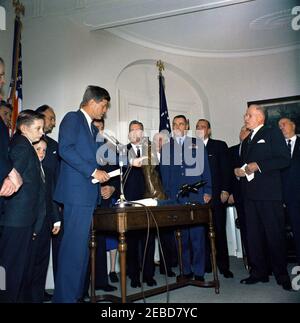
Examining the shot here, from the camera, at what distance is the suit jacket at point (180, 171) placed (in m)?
3.71

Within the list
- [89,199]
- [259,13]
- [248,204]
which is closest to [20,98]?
[89,199]

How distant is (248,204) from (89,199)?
66.7 inches

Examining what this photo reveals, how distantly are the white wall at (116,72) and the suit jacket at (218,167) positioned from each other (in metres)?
1.59

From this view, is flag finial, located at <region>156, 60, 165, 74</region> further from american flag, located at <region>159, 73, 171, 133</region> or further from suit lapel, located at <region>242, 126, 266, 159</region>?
suit lapel, located at <region>242, 126, 266, 159</region>

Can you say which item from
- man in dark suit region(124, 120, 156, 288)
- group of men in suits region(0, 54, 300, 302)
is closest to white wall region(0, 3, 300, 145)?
group of men in suits region(0, 54, 300, 302)

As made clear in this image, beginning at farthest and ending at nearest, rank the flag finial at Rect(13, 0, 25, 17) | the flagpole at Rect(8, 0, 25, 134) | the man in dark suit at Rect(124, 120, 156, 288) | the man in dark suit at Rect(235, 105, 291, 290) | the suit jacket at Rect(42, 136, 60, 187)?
the flag finial at Rect(13, 0, 25, 17) < the flagpole at Rect(8, 0, 25, 134) < the man in dark suit at Rect(124, 120, 156, 288) < the man in dark suit at Rect(235, 105, 291, 290) < the suit jacket at Rect(42, 136, 60, 187)

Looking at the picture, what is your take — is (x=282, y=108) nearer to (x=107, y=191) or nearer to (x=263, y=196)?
(x=263, y=196)

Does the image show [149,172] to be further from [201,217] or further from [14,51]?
[14,51]

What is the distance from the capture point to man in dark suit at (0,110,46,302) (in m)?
2.30

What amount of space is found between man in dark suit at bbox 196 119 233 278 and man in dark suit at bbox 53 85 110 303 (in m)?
1.93

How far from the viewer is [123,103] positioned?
18.1 feet

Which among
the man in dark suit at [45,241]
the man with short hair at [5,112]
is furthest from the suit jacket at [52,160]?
the man with short hair at [5,112]

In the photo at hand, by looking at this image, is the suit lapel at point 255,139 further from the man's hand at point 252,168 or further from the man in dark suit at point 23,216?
the man in dark suit at point 23,216
